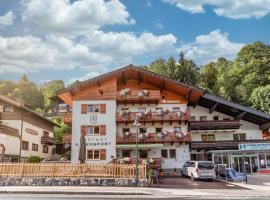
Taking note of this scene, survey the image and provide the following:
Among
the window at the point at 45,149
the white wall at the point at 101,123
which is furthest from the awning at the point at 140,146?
the window at the point at 45,149

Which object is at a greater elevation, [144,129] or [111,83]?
[111,83]

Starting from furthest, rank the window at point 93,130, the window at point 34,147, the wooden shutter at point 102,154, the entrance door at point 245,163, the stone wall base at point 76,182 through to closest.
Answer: the window at point 34,147
the window at point 93,130
the entrance door at point 245,163
the wooden shutter at point 102,154
the stone wall base at point 76,182

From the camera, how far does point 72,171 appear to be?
71.8ft

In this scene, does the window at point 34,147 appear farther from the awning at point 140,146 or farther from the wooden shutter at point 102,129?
the awning at point 140,146

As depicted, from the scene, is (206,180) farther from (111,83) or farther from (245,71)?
(245,71)

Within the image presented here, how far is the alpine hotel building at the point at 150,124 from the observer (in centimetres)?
3669

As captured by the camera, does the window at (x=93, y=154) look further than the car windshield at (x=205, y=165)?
Yes

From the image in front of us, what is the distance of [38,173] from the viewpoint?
21969mm

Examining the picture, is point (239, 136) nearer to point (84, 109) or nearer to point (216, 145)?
point (216, 145)

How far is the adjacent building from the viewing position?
114ft

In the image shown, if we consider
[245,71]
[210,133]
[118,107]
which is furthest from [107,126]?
[245,71]

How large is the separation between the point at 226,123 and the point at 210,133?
286cm

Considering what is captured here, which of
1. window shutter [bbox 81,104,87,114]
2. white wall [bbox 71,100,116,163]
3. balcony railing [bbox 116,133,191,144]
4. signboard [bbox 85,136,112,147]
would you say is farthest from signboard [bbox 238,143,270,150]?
window shutter [bbox 81,104,87,114]

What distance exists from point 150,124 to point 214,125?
819cm
